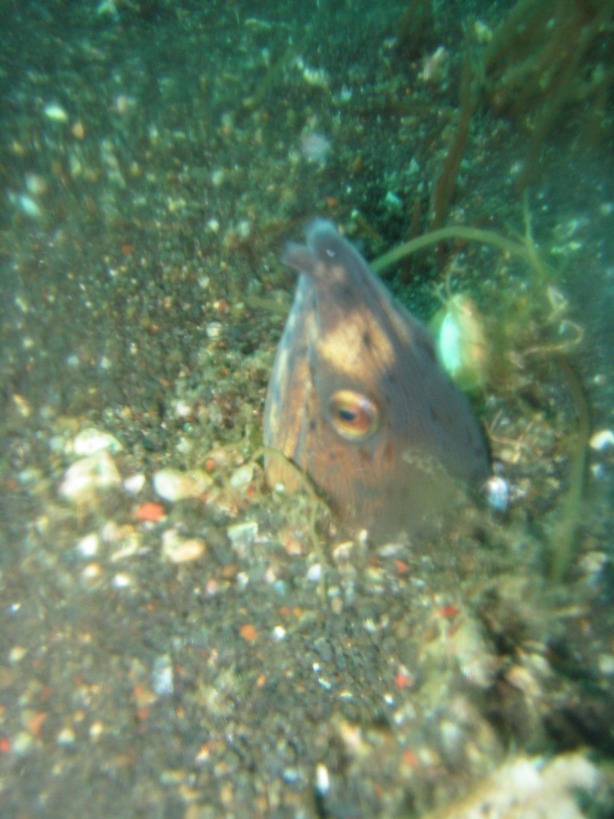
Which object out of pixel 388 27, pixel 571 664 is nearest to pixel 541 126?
pixel 388 27

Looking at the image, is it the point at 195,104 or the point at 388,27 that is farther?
the point at 388,27

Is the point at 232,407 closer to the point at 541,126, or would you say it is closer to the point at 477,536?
the point at 477,536

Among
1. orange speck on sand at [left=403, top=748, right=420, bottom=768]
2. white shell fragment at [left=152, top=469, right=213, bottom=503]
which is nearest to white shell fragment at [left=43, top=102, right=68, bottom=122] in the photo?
white shell fragment at [left=152, top=469, right=213, bottom=503]

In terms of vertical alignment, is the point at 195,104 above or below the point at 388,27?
below

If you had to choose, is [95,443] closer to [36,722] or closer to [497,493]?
[36,722]

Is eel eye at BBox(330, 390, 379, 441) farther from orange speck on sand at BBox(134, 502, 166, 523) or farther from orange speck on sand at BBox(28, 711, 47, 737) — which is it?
orange speck on sand at BBox(28, 711, 47, 737)

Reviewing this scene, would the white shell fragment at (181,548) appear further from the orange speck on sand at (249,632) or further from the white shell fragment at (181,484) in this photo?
the orange speck on sand at (249,632)
